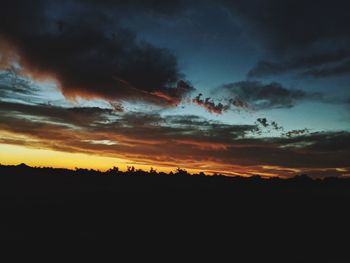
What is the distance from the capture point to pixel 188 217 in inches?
1123

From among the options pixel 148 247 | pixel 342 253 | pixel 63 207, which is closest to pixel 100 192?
pixel 63 207

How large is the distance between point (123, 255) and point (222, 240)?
21.7 ft

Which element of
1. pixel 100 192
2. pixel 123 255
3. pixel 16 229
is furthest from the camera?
pixel 100 192

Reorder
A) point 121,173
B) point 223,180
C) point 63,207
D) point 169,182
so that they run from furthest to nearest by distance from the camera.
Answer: point 121,173 → point 223,180 → point 169,182 → point 63,207

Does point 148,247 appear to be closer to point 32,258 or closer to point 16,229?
point 32,258

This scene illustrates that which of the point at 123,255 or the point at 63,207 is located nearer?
the point at 123,255

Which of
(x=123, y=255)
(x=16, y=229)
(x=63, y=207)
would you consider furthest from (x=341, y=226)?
(x=16, y=229)

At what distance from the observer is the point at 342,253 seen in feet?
85.3

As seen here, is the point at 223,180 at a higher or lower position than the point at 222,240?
higher

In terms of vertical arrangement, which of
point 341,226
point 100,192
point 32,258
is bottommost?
point 32,258

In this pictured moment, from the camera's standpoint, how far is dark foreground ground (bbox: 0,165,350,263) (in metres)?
23.6

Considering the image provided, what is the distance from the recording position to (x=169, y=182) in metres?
39.1

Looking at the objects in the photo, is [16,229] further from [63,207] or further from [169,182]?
[169,182]

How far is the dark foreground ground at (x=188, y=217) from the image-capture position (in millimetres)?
23578
